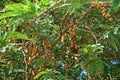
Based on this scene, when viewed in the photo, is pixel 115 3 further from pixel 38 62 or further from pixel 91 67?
pixel 38 62

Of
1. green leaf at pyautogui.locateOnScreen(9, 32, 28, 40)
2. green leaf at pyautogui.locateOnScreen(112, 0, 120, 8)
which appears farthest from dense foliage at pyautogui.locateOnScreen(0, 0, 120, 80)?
green leaf at pyautogui.locateOnScreen(112, 0, 120, 8)

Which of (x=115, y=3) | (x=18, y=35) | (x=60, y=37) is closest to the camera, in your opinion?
(x=115, y=3)

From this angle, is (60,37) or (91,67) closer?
(91,67)

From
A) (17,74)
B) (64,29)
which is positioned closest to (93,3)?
(64,29)

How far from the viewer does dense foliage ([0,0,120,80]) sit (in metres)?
1.92

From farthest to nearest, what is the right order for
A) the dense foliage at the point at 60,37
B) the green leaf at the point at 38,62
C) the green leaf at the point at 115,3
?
the green leaf at the point at 38,62
the dense foliage at the point at 60,37
the green leaf at the point at 115,3

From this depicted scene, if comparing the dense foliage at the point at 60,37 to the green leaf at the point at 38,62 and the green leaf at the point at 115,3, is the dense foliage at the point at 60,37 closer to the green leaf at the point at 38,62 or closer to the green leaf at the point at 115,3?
the green leaf at the point at 38,62


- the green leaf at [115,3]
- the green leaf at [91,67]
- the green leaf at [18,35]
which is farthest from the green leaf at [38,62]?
the green leaf at [115,3]

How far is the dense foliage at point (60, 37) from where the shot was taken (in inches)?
75.6

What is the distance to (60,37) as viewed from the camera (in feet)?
7.07

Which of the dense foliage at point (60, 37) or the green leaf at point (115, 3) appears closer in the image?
the green leaf at point (115, 3)

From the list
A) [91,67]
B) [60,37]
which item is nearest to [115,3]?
[91,67]

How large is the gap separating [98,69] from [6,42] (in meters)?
0.68

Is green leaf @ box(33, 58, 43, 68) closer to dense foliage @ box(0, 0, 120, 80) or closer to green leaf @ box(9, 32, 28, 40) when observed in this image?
dense foliage @ box(0, 0, 120, 80)
